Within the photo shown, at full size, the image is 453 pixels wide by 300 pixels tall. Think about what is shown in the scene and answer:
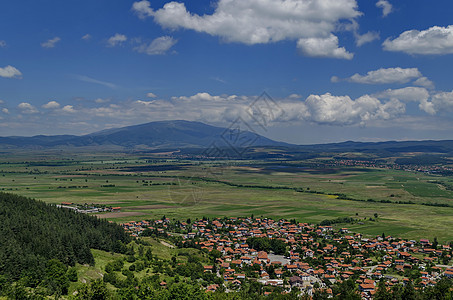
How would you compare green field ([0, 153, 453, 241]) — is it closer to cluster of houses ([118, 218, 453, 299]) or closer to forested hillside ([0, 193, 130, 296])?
cluster of houses ([118, 218, 453, 299])

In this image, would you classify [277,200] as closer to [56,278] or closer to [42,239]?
[42,239]

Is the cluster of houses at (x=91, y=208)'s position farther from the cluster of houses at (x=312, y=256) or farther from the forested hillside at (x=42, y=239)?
the forested hillside at (x=42, y=239)

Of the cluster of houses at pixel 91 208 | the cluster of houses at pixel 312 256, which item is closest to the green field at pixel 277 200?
the cluster of houses at pixel 91 208

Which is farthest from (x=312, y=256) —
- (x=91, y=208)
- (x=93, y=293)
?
(x=91, y=208)

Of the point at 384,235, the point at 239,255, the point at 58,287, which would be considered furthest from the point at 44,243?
the point at 384,235

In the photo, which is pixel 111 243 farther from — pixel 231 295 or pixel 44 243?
pixel 231 295

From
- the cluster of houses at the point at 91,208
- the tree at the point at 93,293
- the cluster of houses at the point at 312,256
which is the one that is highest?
the tree at the point at 93,293
